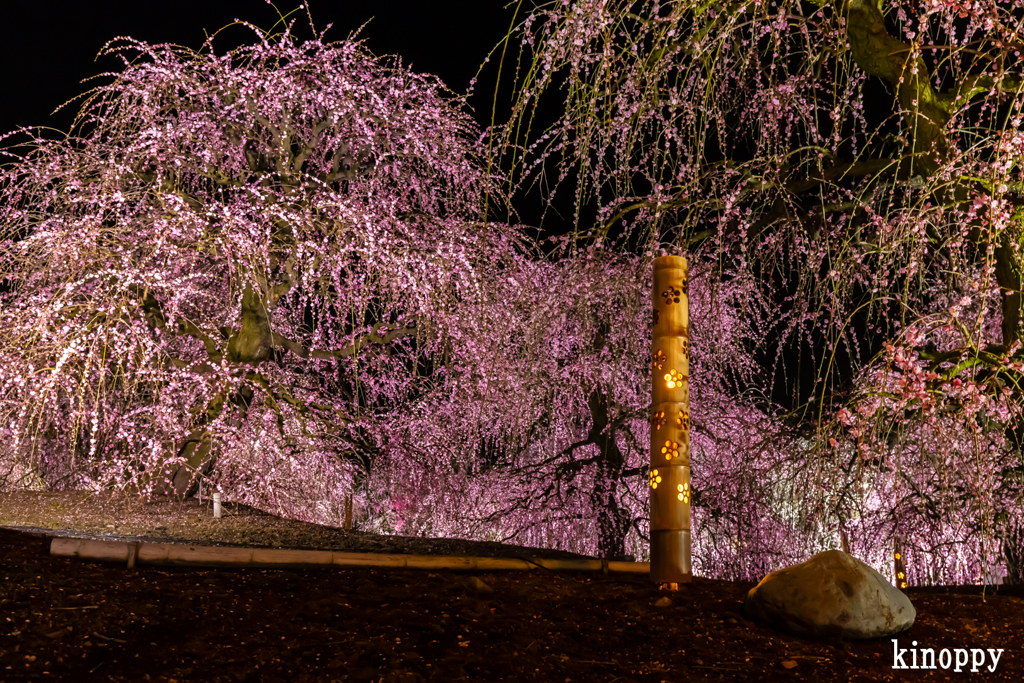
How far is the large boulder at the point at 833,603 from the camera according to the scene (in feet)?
12.6

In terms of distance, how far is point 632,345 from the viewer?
7.83m

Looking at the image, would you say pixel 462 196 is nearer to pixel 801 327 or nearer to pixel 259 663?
pixel 801 327

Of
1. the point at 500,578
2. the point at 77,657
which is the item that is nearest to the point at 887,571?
the point at 500,578

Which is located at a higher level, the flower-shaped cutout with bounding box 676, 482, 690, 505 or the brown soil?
the flower-shaped cutout with bounding box 676, 482, 690, 505

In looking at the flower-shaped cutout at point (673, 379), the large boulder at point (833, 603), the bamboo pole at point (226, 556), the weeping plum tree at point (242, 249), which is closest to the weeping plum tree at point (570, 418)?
the weeping plum tree at point (242, 249)

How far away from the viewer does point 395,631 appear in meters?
3.48

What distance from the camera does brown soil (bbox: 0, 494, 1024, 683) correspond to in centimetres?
310

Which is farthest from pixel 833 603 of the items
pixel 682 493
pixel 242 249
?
pixel 242 249

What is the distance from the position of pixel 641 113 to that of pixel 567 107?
1.23 ft

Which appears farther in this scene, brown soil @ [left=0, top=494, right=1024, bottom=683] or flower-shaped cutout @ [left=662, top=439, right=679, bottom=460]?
flower-shaped cutout @ [left=662, top=439, right=679, bottom=460]

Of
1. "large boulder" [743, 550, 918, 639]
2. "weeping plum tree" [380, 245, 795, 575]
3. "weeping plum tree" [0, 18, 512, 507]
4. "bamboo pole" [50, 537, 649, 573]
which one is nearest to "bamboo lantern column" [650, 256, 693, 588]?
"large boulder" [743, 550, 918, 639]

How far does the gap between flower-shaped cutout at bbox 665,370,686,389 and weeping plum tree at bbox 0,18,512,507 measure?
9.13ft

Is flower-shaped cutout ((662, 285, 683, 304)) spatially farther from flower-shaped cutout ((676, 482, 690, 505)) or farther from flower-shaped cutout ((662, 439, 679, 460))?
flower-shaped cutout ((676, 482, 690, 505))

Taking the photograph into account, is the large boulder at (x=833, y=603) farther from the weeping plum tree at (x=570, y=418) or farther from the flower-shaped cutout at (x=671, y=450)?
the weeping plum tree at (x=570, y=418)
